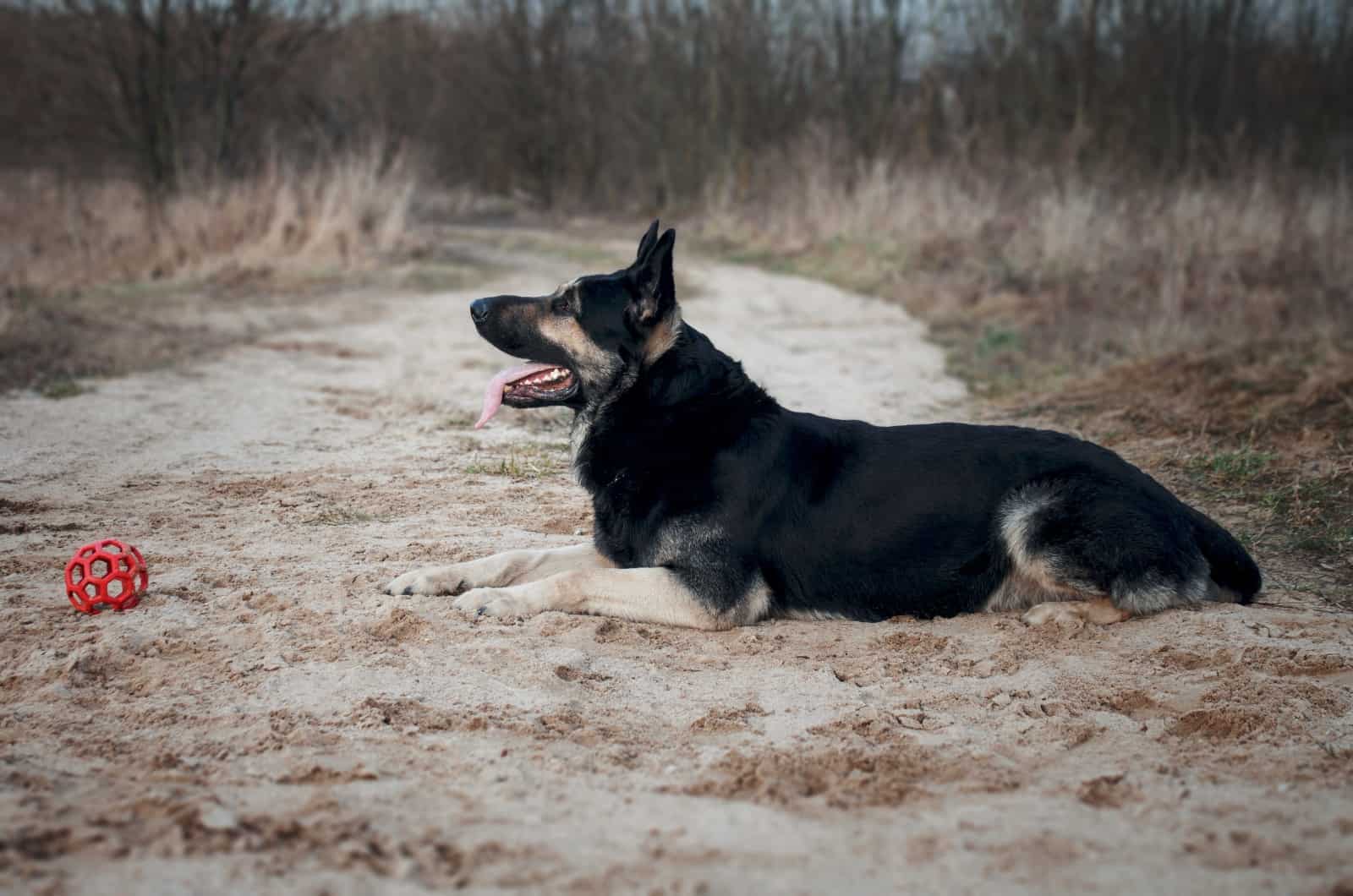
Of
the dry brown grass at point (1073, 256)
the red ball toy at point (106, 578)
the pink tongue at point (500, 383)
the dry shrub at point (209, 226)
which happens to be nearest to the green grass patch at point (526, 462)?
the pink tongue at point (500, 383)

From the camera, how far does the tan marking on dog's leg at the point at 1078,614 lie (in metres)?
4.82

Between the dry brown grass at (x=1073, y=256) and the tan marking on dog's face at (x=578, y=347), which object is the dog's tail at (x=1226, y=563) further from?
the dry brown grass at (x=1073, y=256)

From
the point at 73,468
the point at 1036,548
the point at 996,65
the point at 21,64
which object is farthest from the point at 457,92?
the point at 1036,548

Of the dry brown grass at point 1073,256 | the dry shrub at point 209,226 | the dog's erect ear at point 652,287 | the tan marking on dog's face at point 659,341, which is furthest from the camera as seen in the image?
the dry shrub at point 209,226

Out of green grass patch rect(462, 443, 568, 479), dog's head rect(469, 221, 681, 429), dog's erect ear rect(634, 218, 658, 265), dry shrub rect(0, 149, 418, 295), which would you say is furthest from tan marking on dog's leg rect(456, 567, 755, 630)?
dry shrub rect(0, 149, 418, 295)

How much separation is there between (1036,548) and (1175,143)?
21792mm

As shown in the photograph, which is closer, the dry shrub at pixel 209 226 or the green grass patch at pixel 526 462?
the green grass patch at pixel 526 462

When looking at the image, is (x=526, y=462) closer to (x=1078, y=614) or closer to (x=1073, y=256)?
(x=1078, y=614)

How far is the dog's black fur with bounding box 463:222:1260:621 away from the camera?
191 inches

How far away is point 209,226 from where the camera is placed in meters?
17.6

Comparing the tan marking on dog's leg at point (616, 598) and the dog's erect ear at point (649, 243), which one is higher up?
the dog's erect ear at point (649, 243)

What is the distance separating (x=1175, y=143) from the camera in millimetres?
23656

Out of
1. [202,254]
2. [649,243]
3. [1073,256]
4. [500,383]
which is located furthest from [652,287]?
[202,254]

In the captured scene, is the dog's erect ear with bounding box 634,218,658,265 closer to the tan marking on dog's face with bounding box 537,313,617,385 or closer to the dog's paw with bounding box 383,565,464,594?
the tan marking on dog's face with bounding box 537,313,617,385
